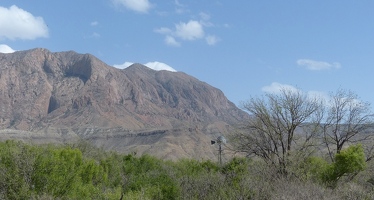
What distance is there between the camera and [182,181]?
31312mm

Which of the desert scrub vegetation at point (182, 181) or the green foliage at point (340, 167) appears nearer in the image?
the desert scrub vegetation at point (182, 181)

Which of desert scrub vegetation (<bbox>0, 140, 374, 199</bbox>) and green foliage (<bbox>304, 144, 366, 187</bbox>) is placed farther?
green foliage (<bbox>304, 144, 366, 187</bbox>)

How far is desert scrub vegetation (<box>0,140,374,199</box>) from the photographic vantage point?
70.8 ft

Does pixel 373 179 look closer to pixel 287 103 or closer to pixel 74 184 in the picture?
pixel 287 103

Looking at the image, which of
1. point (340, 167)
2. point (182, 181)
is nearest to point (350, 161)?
point (340, 167)

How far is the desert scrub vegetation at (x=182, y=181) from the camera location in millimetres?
21578

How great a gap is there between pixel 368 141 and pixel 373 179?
641 cm

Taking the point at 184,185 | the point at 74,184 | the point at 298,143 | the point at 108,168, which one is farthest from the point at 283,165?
the point at 108,168

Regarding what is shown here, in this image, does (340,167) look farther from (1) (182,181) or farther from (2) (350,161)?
(1) (182,181)

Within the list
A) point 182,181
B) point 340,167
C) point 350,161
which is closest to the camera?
point 350,161

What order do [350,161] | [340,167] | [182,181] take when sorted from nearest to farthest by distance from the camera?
1. [350,161]
2. [182,181]
3. [340,167]

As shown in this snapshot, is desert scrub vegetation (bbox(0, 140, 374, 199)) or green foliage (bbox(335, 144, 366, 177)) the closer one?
desert scrub vegetation (bbox(0, 140, 374, 199))

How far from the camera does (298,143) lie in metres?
33.7

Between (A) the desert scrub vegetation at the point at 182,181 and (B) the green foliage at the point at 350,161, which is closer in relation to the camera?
(A) the desert scrub vegetation at the point at 182,181
